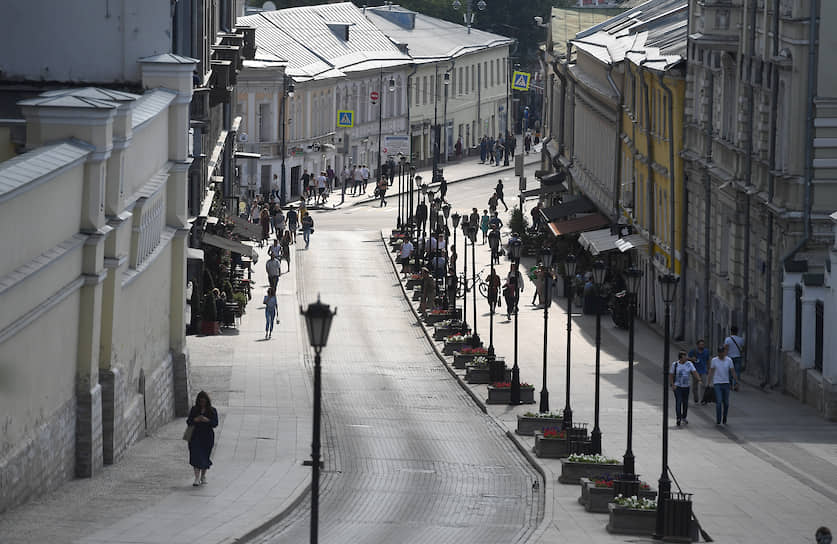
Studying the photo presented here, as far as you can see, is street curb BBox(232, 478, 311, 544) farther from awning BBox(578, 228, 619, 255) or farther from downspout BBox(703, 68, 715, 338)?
awning BBox(578, 228, 619, 255)

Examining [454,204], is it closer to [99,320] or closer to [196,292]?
[196,292]

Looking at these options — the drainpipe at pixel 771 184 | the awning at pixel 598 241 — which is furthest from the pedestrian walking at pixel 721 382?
the awning at pixel 598 241

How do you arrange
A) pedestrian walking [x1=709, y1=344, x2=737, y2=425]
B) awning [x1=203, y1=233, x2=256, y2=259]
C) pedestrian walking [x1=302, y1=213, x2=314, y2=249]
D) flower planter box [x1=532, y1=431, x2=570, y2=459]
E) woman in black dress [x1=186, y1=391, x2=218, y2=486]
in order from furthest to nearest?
1. pedestrian walking [x1=302, y1=213, x2=314, y2=249]
2. awning [x1=203, y1=233, x2=256, y2=259]
3. pedestrian walking [x1=709, y1=344, x2=737, y2=425]
4. flower planter box [x1=532, y1=431, x2=570, y2=459]
5. woman in black dress [x1=186, y1=391, x2=218, y2=486]

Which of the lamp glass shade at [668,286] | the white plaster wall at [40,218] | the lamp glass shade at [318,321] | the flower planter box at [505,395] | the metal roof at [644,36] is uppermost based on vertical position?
the metal roof at [644,36]

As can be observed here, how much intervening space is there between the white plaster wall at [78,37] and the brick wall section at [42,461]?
45.6 ft

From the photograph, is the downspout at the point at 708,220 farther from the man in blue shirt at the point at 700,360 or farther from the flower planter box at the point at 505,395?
the flower planter box at the point at 505,395

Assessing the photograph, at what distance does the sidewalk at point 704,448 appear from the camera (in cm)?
2527

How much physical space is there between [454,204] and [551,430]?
53.9m

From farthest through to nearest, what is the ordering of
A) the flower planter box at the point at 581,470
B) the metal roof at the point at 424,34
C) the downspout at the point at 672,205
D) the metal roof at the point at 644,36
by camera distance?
the metal roof at the point at 424,34, the metal roof at the point at 644,36, the downspout at the point at 672,205, the flower planter box at the point at 581,470

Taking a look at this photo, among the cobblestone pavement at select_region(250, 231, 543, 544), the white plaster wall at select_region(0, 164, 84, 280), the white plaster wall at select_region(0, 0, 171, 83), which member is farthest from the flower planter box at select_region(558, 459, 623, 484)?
the white plaster wall at select_region(0, 0, 171, 83)

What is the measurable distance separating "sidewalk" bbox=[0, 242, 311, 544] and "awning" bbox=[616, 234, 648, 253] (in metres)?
14.0

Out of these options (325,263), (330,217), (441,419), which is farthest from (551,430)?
(330,217)

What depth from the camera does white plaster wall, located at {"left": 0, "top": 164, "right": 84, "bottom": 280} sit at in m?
21.3

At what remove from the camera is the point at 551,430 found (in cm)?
3130
